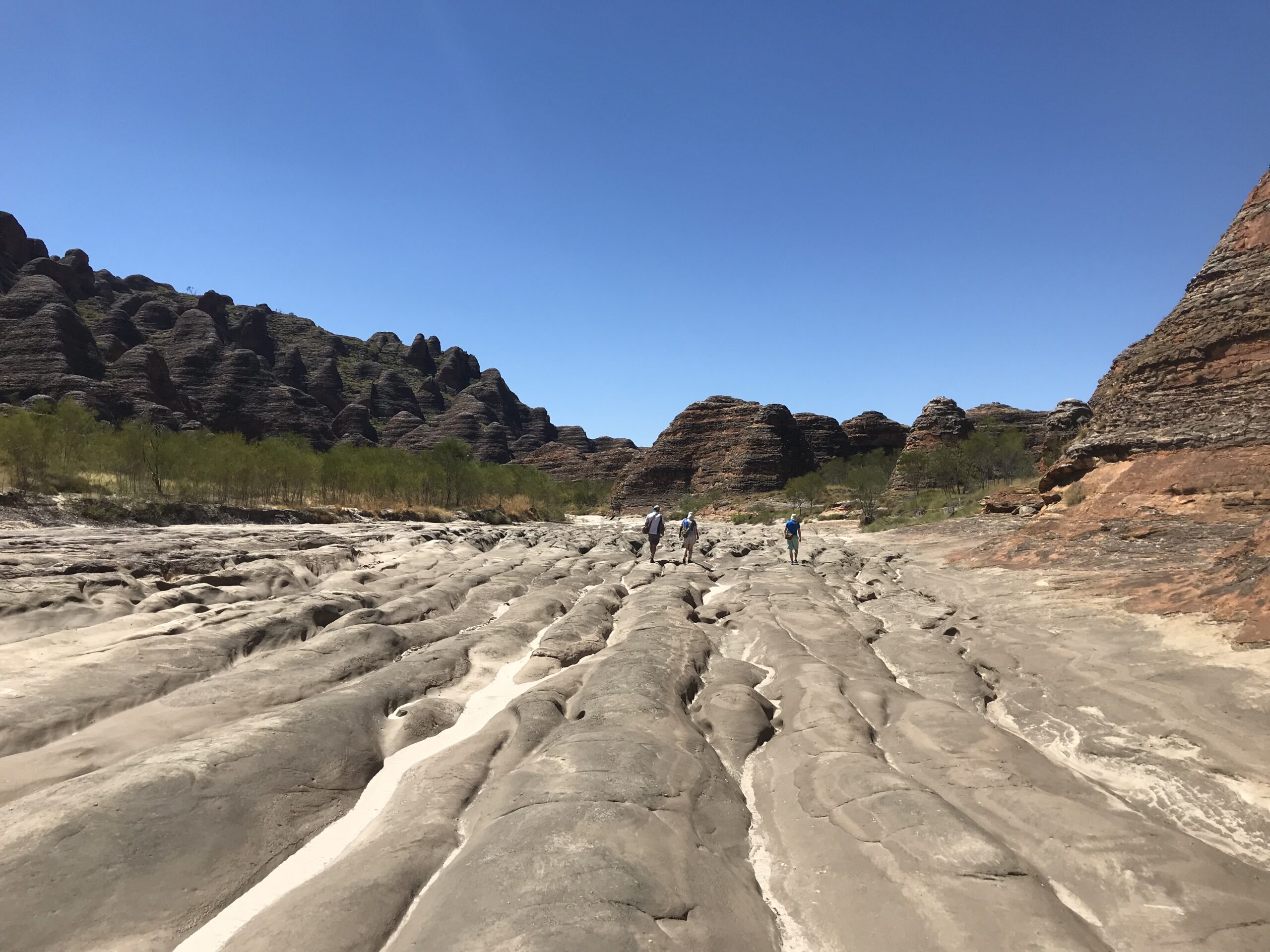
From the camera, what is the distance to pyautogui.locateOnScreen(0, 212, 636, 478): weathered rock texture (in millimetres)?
76625

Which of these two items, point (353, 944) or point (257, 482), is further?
point (257, 482)

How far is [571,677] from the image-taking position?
24.3 ft

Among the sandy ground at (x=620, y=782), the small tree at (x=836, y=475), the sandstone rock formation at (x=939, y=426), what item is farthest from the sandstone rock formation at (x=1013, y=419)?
the sandy ground at (x=620, y=782)

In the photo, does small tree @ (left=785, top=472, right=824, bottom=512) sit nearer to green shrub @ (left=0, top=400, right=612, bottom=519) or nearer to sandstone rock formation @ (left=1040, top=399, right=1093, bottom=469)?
sandstone rock formation @ (left=1040, top=399, right=1093, bottom=469)

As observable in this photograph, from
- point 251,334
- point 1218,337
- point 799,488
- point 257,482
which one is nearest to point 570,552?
point 1218,337

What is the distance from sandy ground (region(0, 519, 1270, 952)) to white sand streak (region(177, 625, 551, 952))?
3cm

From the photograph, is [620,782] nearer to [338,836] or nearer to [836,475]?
[338,836]

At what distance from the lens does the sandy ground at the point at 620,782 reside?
10.5ft

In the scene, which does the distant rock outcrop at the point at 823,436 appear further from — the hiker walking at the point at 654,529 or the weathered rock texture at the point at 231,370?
the hiker walking at the point at 654,529

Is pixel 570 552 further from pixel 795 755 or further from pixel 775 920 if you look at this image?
pixel 775 920

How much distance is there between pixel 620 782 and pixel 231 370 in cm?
12096

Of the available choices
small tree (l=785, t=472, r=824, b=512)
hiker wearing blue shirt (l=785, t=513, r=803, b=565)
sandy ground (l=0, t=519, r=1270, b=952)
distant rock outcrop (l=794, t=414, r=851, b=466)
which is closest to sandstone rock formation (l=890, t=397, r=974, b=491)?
small tree (l=785, t=472, r=824, b=512)

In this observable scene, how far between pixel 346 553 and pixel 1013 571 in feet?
58.1

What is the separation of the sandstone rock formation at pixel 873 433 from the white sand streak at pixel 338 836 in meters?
124
